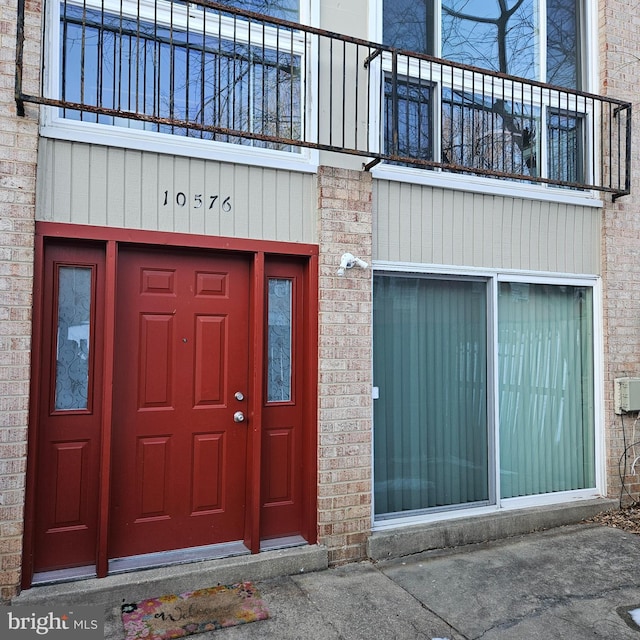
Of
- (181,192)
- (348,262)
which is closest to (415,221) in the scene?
(348,262)

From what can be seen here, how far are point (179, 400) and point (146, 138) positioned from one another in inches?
69.3

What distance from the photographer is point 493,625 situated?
10.6ft

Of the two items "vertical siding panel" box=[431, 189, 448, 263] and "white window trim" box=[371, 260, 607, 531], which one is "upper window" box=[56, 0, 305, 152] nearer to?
"vertical siding panel" box=[431, 189, 448, 263]

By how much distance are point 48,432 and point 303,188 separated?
238 centimetres

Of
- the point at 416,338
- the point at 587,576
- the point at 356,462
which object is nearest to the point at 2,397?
the point at 356,462

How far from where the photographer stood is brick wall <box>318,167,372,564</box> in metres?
4.04

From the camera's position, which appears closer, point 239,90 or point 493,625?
point 493,625

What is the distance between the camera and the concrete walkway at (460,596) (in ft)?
10.4

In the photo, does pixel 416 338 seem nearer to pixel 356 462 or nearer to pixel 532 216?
pixel 356 462
